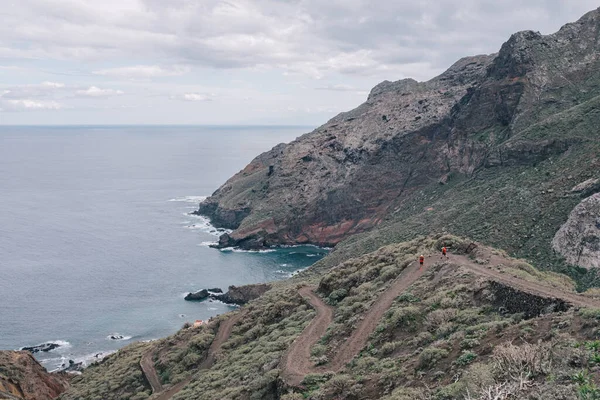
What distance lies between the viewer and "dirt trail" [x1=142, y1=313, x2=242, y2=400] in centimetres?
2900

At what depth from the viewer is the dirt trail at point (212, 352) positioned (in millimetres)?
29005

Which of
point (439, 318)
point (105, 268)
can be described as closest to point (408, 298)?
point (439, 318)

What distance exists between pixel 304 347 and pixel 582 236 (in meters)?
30.2

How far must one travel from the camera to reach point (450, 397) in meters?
13.3

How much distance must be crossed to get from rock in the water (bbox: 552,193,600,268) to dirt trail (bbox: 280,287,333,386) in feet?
77.0

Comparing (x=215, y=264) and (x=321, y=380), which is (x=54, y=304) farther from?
(x=321, y=380)

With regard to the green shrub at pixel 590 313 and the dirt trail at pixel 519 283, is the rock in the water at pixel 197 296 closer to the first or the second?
the dirt trail at pixel 519 283

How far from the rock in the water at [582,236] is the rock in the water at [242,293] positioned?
35.2m

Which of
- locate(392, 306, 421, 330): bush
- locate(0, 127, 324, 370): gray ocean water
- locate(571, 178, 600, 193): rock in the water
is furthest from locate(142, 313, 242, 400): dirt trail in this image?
locate(571, 178, 600, 193): rock in the water

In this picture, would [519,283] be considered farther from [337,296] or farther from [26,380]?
[26,380]

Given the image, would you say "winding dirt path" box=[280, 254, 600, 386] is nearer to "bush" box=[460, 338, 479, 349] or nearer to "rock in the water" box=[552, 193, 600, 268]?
"bush" box=[460, 338, 479, 349]

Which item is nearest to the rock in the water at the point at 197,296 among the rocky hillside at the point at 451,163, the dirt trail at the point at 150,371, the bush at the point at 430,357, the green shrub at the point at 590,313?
the rocky hillside at the point at 451,163

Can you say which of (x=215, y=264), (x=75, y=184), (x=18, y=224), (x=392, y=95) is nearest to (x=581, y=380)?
(x=215, y=264)

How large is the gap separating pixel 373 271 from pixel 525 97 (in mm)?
54523
